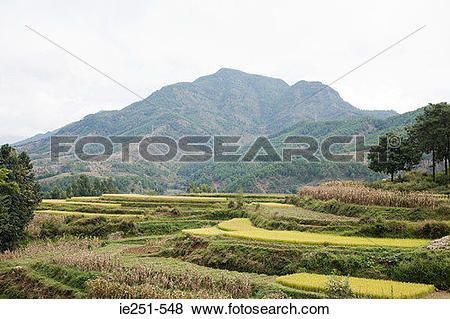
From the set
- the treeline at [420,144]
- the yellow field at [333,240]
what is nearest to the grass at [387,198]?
the yellow field at [333,240]

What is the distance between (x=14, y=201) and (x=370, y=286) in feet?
85.6

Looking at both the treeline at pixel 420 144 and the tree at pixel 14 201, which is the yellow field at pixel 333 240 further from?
the treeline at pixel 420 144

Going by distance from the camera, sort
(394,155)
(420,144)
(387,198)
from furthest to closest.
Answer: (394,155) → (420,144) → (387,198)

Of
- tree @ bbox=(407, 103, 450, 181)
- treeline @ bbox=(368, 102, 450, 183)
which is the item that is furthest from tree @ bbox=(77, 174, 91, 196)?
tree @ bbox=(407, 103, 450, 181)

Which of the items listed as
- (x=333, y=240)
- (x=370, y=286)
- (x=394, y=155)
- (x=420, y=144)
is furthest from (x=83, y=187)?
(x=370, y=286)

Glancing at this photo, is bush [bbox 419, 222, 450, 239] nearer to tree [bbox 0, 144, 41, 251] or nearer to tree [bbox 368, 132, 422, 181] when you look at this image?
A: tree [bbox 368, 132, 422, 181]

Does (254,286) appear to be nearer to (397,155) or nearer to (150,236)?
(150,236)

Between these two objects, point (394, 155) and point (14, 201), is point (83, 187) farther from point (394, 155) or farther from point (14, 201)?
point (394, 155)

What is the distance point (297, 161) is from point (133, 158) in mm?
76143

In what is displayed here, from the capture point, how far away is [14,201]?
27.2 m

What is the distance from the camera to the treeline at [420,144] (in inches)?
1232

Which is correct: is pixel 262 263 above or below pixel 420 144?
below

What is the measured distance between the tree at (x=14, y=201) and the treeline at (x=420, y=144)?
1344 inches

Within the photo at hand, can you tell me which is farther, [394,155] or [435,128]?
[394,155]
